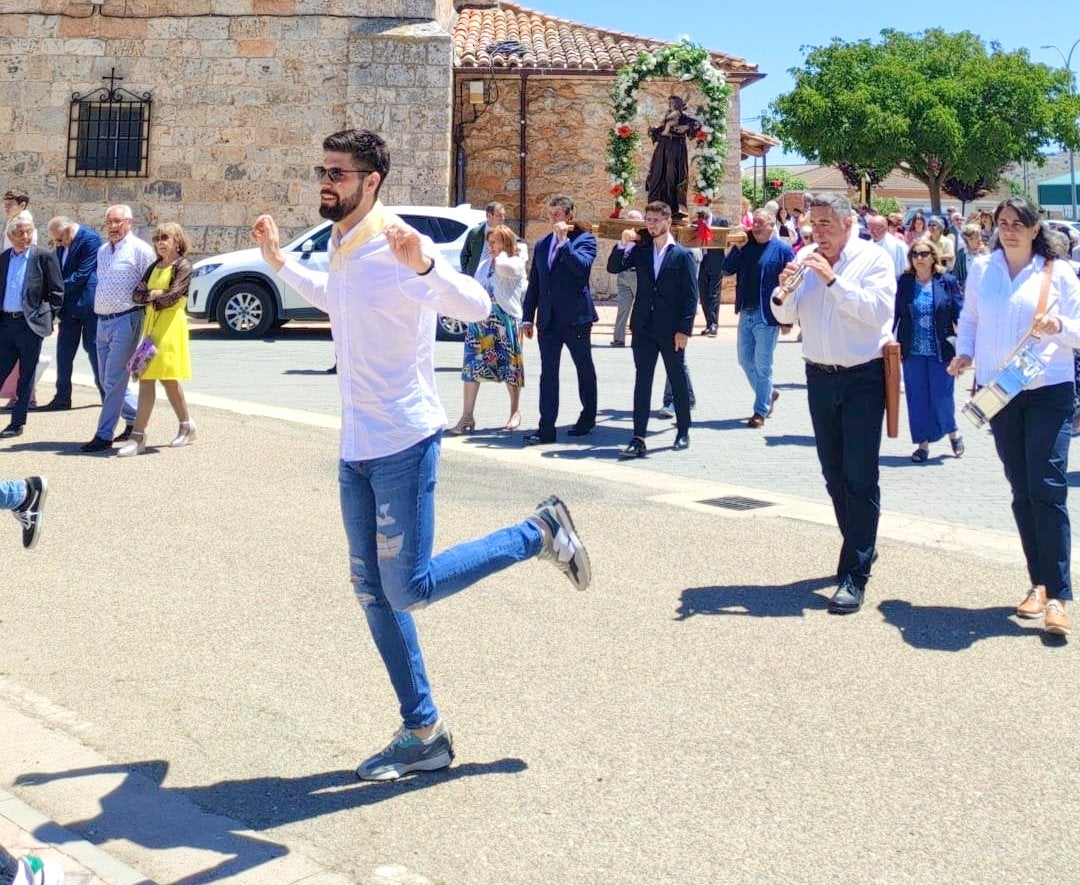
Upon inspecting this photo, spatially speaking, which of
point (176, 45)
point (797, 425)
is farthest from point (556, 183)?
point (797, 425)

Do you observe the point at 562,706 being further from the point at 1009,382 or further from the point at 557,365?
the point at 557,365

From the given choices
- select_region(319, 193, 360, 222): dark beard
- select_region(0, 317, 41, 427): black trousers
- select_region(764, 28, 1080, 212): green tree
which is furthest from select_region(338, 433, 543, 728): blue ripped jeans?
select_region(764, 28, 1080, 212): green tree

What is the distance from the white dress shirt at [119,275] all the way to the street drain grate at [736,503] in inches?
181

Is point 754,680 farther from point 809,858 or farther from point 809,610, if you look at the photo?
point 809,858

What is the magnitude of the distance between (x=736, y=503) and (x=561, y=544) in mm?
4045

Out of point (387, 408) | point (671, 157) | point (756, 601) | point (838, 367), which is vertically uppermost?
point (671, 157)

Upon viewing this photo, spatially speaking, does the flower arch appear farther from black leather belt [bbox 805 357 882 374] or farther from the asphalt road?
black leather belt [bbox 805 357 882 374]

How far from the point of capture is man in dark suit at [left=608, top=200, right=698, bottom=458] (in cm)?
1037

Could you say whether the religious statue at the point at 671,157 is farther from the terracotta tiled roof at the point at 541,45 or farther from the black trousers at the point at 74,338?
the terracotta tiled roof at the point at 541,45

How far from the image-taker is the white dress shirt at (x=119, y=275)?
10.2 metres

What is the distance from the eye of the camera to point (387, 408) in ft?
13.3

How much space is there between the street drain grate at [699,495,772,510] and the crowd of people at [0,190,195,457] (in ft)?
13.5

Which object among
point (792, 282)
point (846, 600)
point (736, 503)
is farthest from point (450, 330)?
point (846, 600)

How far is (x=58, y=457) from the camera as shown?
393 inches
